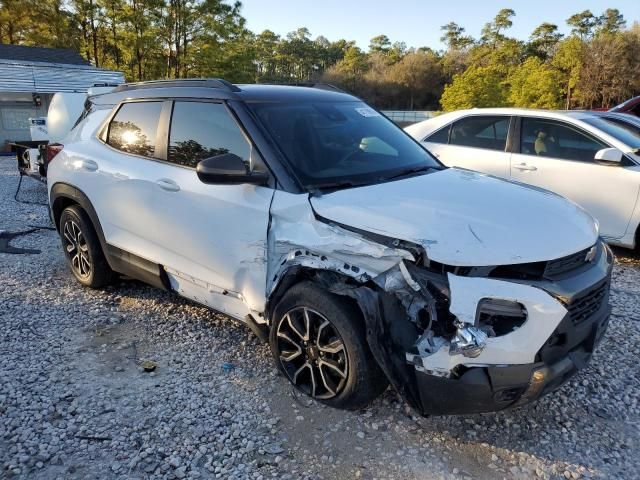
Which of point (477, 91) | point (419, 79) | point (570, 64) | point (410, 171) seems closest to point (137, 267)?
point (410, 171)

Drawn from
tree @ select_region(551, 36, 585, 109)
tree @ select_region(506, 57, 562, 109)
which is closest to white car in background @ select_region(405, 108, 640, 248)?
tree @ select_region(506, 57, 562, 109)

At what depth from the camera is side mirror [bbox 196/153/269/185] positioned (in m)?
2.97

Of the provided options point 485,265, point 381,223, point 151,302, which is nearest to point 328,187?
point 381,223

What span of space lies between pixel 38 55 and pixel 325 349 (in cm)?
2721

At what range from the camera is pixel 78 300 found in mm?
4598

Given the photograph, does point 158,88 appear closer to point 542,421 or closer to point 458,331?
point 458,331

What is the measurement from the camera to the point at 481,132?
6516 mm

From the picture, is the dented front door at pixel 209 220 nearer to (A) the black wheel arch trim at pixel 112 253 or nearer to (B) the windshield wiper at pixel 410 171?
(A) the black wheel arch trim at pixel 112 253

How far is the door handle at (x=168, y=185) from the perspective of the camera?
11.7ft

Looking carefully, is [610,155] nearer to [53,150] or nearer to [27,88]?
[53,150]

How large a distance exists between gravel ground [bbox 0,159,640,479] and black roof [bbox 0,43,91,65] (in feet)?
79.1

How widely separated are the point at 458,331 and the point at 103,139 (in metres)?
3.52

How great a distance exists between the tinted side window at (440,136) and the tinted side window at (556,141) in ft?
3.20

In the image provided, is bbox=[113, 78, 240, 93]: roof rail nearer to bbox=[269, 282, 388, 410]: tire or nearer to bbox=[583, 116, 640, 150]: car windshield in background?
bbox=[269, 282, 388, 410]: tire
